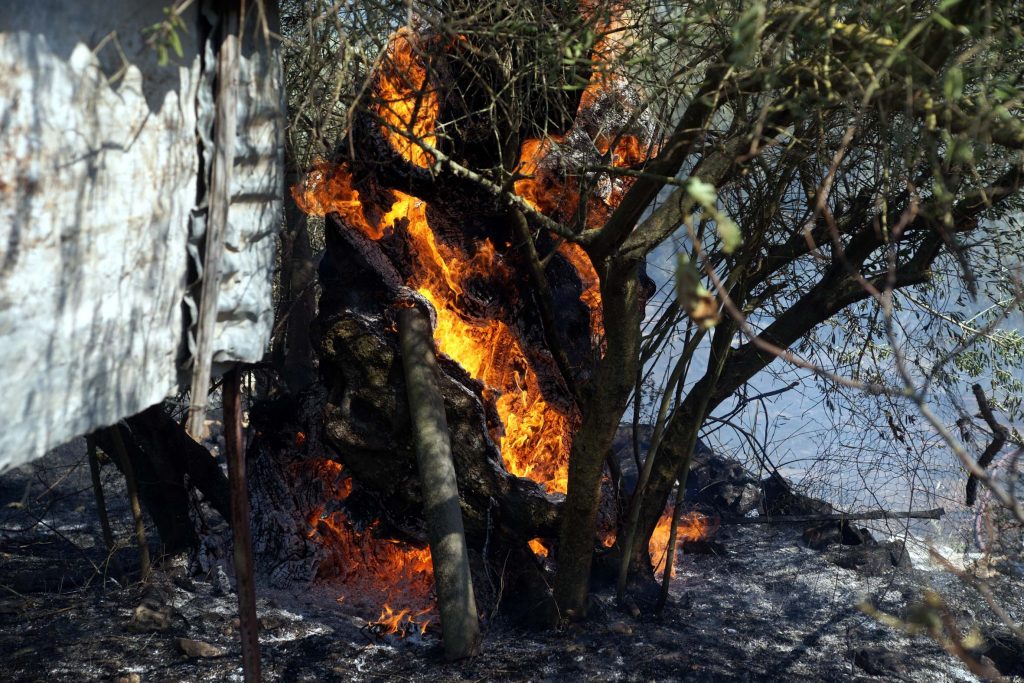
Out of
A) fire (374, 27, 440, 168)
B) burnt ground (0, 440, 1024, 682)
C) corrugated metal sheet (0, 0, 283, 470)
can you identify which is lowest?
burnt ground (0, 440, 1024, 682)

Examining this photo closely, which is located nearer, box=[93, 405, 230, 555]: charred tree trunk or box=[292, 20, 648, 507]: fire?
box=[292, 20, 648, 507]: fire

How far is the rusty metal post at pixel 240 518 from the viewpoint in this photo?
350cm

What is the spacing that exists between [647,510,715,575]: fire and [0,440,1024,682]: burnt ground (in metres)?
0.30

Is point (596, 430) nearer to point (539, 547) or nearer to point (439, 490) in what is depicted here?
point (439, 490)

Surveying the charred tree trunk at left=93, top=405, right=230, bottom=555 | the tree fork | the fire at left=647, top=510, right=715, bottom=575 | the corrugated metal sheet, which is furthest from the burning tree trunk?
the corrugated metal sheet

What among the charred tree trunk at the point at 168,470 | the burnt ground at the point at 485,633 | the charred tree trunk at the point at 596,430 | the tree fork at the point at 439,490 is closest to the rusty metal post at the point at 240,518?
the burnt ground at the point at 485,633

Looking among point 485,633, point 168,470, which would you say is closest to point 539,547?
point 485,633

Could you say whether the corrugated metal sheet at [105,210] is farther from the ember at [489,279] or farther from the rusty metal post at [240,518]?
the ember at [489,279]

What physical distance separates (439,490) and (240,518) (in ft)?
6.20

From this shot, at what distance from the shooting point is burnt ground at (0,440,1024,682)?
17.2 feet

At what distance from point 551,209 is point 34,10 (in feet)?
15.0

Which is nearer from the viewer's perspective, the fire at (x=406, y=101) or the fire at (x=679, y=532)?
the fire at (x=406, y=101)

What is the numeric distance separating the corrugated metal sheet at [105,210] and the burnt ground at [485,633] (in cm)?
275

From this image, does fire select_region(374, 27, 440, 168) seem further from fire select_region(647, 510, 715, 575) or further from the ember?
fire select_region(647, 510, 715, 575)
